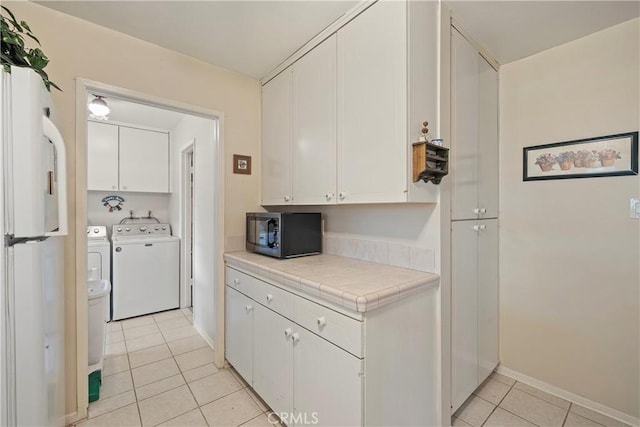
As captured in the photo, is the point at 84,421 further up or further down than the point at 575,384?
further down

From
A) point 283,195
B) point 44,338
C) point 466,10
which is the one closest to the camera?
point 44,338

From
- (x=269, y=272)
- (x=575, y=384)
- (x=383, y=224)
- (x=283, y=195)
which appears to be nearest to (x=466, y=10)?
(x=383, y=224)

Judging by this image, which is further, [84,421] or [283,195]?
[283,195]

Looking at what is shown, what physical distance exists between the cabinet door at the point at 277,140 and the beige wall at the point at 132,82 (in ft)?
0.38

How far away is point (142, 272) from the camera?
324cm

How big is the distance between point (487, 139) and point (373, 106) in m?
1.03

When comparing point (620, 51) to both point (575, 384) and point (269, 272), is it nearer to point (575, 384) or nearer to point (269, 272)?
point (575, 384)

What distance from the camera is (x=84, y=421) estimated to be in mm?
1641

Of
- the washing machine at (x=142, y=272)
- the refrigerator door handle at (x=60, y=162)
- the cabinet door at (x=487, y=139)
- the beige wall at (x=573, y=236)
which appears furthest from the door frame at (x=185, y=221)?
the beige wall at (x=573, y=236)

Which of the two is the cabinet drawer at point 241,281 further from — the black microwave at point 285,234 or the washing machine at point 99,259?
the washing machine at point 99,259

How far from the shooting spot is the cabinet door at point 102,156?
11.0ft

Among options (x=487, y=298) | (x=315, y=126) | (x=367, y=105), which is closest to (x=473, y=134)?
(x=367, y=105)

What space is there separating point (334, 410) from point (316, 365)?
193mm

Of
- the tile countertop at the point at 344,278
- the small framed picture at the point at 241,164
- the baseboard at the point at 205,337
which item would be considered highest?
the small framed picture at the point at 241,164
